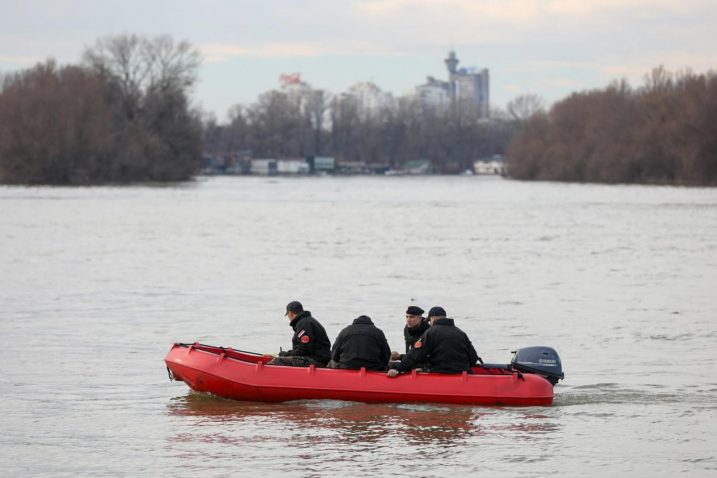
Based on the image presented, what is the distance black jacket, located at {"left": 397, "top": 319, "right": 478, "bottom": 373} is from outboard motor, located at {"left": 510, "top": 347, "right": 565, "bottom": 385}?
91 centimetres

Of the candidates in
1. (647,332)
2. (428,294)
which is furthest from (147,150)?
(647,332)

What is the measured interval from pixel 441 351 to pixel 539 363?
5.01ft

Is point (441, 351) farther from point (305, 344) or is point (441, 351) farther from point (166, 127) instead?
point (166, 127)

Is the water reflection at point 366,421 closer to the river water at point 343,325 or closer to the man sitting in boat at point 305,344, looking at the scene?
the river water at point 343,325

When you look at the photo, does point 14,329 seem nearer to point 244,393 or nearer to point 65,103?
point 244,393

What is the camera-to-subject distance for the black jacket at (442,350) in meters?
16.1

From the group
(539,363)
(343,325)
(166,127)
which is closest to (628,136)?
(166,127)

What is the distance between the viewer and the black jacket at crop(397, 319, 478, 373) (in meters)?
16.1

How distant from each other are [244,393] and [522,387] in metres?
3.54

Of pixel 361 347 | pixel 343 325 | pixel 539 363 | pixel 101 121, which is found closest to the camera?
pixel 361 347

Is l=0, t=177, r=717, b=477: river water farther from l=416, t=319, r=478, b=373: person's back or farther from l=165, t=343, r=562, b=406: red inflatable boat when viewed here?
l=416, t=319, r=478, b=373: person's back

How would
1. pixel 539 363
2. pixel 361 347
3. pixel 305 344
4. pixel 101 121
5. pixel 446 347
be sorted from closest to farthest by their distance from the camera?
pixel 446 347, pixel 361 347, pixel 305 344, pixel 539 363, pixel 101 121

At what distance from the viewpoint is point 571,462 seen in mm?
14141

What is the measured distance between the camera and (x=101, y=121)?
101812mm
